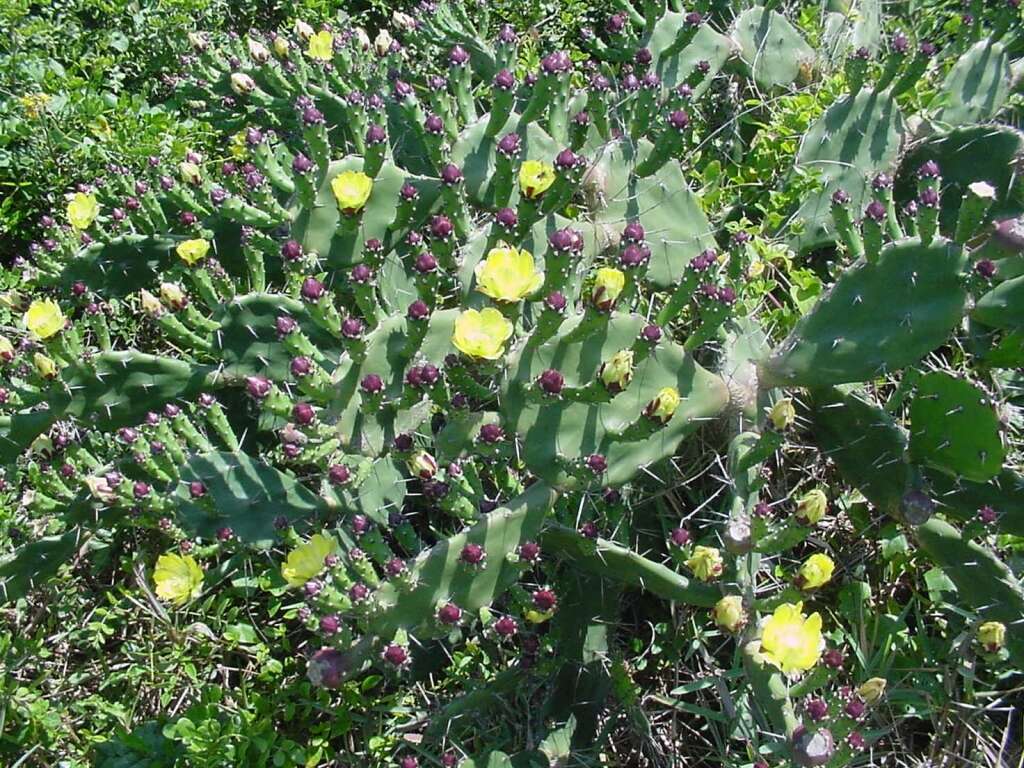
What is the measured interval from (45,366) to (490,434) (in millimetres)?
1064

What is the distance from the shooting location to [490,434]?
1.70m

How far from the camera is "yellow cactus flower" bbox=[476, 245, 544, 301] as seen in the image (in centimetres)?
167

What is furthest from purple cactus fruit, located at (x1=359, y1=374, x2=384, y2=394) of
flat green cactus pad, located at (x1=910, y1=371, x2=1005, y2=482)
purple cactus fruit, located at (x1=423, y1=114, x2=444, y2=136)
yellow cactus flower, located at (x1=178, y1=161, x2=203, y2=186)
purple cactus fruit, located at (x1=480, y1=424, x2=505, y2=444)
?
flat green cactus pad, located at (x1=910, y1=371, x2=1005, y2=482)

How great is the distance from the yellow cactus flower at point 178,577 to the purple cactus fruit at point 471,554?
0.73 m

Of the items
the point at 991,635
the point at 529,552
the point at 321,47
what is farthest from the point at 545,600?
the point at 321,47

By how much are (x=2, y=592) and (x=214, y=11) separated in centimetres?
230

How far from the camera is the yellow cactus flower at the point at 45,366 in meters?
2.04

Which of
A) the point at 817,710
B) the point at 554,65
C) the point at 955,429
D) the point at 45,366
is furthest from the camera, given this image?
the point at 554,65

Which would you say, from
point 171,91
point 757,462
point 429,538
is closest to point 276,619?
point 429,538

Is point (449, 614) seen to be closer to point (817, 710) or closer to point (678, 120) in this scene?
point (817, 710)

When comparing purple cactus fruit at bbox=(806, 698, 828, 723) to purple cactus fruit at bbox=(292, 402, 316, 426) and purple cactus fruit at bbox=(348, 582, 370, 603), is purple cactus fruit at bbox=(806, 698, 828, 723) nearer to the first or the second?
purple cactus fruit at bbox=(348, 582, 370, 603)

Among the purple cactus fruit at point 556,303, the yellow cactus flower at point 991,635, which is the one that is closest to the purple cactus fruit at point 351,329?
the purple cactus fruit at point 556,303

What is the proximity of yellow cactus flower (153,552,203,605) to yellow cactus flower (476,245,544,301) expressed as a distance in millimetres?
950

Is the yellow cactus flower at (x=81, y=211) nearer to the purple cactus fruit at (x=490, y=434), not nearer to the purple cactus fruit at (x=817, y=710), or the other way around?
the purple cactus fruit at (x=490, y=434)
